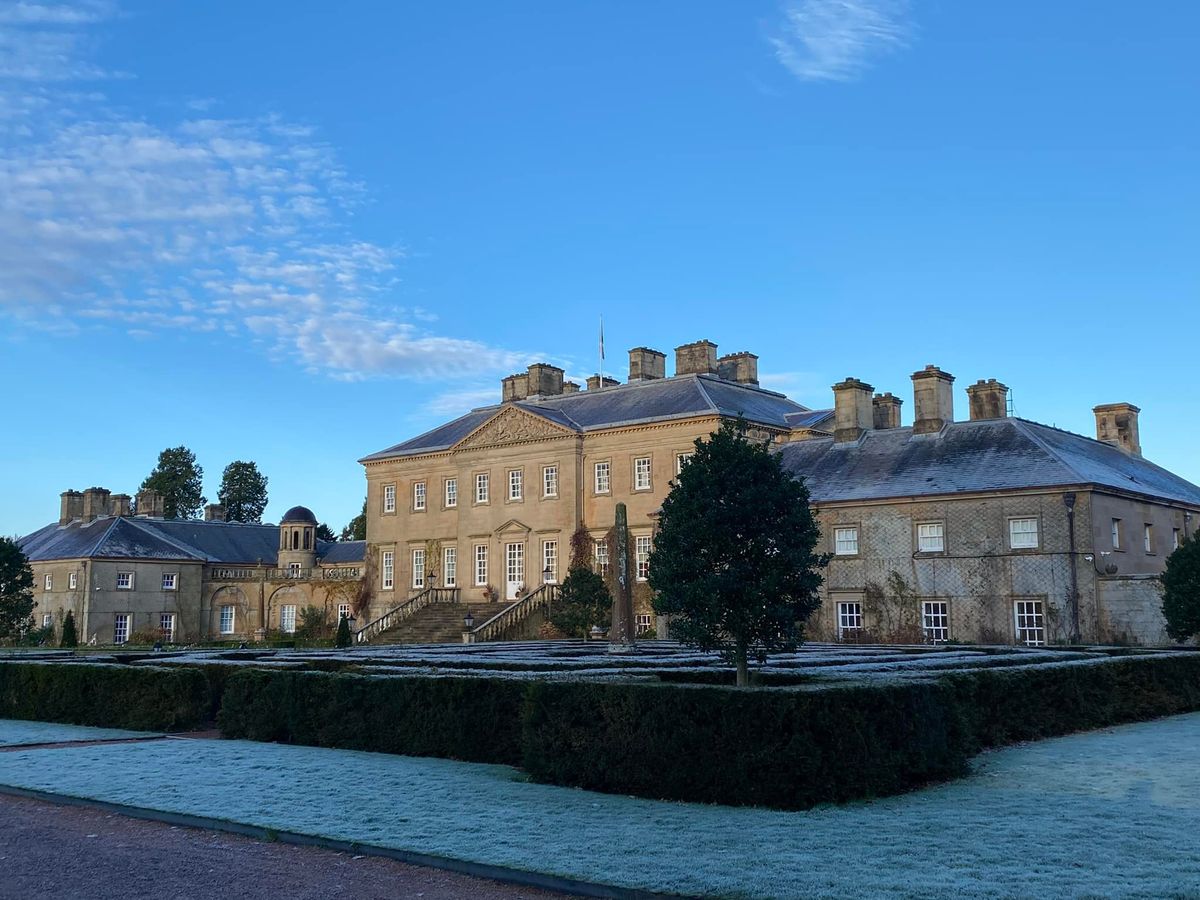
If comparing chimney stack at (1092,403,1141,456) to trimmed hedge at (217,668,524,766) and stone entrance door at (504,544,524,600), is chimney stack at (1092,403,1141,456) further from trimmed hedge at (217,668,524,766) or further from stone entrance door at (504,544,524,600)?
trimmed hedge at (217,668,524,766)

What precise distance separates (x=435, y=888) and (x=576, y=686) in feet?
13.8

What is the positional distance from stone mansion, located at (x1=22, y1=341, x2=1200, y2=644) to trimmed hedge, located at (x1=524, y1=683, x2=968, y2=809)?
12.0 metres

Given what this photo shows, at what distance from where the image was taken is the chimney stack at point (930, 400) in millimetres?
40656

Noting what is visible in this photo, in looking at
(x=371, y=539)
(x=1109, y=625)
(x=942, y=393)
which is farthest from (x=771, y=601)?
(x=371, y=539)

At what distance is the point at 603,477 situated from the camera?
49062 mm

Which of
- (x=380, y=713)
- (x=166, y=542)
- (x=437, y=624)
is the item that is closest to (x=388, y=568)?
(x=437, y=624)

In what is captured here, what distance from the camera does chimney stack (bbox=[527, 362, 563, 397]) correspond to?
57.2 metres

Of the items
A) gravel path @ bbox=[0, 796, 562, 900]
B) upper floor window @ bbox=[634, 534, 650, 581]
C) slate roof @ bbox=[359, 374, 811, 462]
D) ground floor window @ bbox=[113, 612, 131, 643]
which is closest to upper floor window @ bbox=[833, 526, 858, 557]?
slate roof @ bbox=[359, 374, 811, 462]

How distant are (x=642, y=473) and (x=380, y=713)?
33065mm

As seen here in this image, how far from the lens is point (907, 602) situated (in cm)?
3791

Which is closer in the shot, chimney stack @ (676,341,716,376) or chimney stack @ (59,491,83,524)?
chimney stack @ (676,341,716,376)

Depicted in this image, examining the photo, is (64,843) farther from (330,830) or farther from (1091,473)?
(1091,473)

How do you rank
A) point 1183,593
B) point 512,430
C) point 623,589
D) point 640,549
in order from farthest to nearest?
point 512,430 < point 640,549 < point 623,589 < point 1183,593

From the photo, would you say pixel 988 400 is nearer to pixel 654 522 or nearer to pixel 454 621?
pixel 654 522
